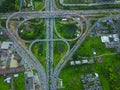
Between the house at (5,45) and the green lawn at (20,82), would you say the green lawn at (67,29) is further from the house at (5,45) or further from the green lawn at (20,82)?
the green lawn at (20,82)

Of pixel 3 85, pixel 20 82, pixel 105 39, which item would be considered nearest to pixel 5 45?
pixel 3 85

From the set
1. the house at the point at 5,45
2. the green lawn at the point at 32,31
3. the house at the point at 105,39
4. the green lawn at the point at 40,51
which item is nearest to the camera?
the green lawn at the point at 40,51

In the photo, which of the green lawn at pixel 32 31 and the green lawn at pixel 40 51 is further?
the green lawn at pixel 32 31

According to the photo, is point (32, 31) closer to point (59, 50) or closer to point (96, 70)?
point (59, 50)

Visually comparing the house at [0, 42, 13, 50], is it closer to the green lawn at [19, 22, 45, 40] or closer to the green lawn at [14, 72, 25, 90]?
the green lawn at [19, 22, 45, 40]

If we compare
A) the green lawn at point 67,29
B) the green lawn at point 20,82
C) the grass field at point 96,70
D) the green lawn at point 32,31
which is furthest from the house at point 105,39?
the green lawn at point 20,82

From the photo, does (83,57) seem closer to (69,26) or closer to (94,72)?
(94,72)

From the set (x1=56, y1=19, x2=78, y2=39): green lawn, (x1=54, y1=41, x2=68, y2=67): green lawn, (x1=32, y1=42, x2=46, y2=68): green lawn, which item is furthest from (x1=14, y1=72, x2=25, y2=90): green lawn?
(x1=56, y1=19, x2=78, y2=39): green lawn
